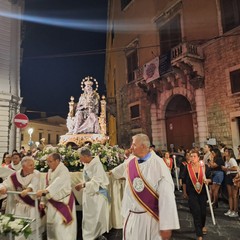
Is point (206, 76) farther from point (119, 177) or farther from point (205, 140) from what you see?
point (119, 177)

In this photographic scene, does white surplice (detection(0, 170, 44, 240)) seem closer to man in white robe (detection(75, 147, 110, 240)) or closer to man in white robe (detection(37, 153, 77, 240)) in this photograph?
man in white robe (detection(37, 153, 77, 240))

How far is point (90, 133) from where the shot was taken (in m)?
15.4

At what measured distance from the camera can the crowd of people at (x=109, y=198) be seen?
2816 millimetres

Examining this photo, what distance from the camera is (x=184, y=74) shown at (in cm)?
1498

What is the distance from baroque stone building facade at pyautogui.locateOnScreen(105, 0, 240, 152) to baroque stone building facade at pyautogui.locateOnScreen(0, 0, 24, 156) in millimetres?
8536

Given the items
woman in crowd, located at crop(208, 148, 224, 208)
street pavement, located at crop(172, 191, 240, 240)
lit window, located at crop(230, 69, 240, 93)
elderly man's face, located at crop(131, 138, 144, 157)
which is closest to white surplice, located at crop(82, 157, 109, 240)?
street pavement, located at crop(172, 191, 240, 240)

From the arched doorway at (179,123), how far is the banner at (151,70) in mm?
1954

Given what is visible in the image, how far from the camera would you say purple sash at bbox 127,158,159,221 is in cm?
284

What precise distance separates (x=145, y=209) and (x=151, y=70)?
14593 mm

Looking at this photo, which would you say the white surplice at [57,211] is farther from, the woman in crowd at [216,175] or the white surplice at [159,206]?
the woman in crowd at [216,175]


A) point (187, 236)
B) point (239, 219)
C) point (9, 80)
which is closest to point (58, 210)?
point (187, 236)

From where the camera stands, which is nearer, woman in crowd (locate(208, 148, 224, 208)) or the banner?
woman in crowd (locate(208, 148, 224, 208))

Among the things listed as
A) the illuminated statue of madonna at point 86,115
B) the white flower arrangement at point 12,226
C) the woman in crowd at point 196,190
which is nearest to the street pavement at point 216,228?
the woman in crowd at point 196,190

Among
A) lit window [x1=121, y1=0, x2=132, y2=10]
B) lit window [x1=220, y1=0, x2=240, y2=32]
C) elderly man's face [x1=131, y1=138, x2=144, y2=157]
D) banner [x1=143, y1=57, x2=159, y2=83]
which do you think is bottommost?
elderly man's face [x1=131, y1=138, x2=144, y2=157]
